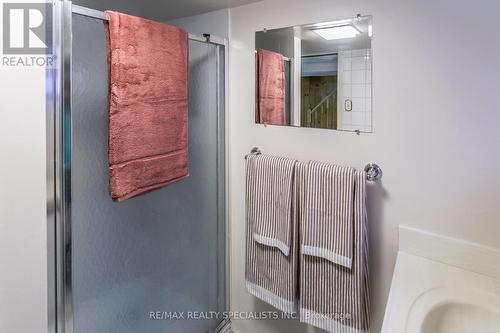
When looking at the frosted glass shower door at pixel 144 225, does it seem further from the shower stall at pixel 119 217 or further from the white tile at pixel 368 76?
the white tile at pixel 368 76

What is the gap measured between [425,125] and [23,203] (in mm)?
1393

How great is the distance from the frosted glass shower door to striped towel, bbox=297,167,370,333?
1.93 feet

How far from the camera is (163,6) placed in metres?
1.67

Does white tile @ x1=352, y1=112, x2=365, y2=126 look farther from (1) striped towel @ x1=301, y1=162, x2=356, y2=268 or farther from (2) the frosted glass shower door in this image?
(2) the frosted glass shower door

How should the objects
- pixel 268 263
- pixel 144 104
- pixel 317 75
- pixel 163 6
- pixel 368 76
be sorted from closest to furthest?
pixel 144 104 → pixel 368 76 → pixel 317 75 → pixel 268 263 → pixel 163 6

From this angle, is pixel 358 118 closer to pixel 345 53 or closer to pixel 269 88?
pixel 345 53

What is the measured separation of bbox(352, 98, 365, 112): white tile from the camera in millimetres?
1311

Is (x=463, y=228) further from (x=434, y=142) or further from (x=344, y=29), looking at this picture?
(x=344, y=29)

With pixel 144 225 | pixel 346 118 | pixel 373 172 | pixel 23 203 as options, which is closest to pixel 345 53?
pixel 346 118

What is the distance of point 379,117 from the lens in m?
1.28

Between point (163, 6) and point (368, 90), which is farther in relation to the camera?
point (163, 6)

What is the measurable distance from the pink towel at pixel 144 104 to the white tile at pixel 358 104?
2.35 ft

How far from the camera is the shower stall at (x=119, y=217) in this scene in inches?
39.8

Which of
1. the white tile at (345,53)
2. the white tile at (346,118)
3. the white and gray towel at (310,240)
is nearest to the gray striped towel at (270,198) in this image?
the white and gray towel at (310,240)
